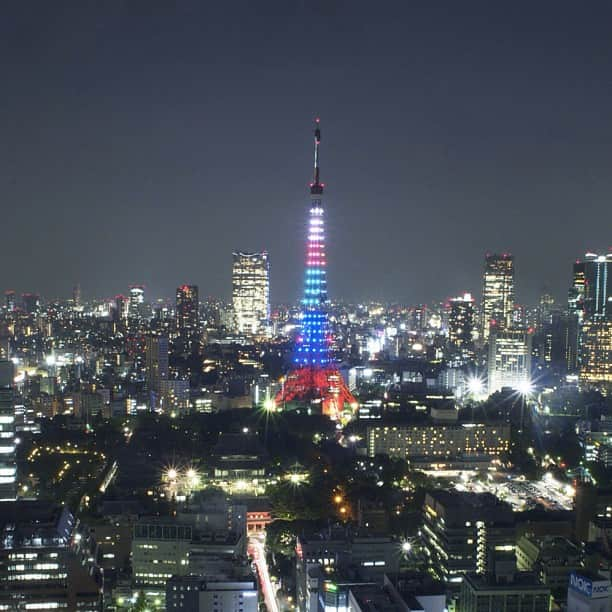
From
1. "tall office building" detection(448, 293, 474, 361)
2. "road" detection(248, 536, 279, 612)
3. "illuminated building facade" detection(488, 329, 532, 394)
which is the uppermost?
"tall office building" detection(448, 293, 474, 361)

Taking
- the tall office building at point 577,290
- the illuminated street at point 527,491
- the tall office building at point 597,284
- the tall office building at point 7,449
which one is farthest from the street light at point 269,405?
the tall office building at point 577,290

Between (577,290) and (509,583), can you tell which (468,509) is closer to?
(509,583)

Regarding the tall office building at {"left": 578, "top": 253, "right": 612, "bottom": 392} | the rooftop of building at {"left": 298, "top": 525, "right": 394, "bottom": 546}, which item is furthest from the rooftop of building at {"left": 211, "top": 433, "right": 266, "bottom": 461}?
the tall office building at {"left": 578, "top": 253, "right": 612, "bottom": 392}

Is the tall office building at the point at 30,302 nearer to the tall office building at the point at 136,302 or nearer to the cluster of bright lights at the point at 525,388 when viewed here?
the tall office building at the point at 136,302

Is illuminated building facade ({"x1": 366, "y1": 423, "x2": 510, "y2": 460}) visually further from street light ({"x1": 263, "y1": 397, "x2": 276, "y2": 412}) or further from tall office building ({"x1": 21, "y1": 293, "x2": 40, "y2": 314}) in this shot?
tall office building ({"x1": 21, "y1": 293, "x2": 40, "y2": 314})

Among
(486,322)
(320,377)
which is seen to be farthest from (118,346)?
(486,322)

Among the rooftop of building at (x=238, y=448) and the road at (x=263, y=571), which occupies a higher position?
the rooftop of building at (x=238, y=448)

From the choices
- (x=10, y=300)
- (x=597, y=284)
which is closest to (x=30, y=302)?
(x=10, y=300)
